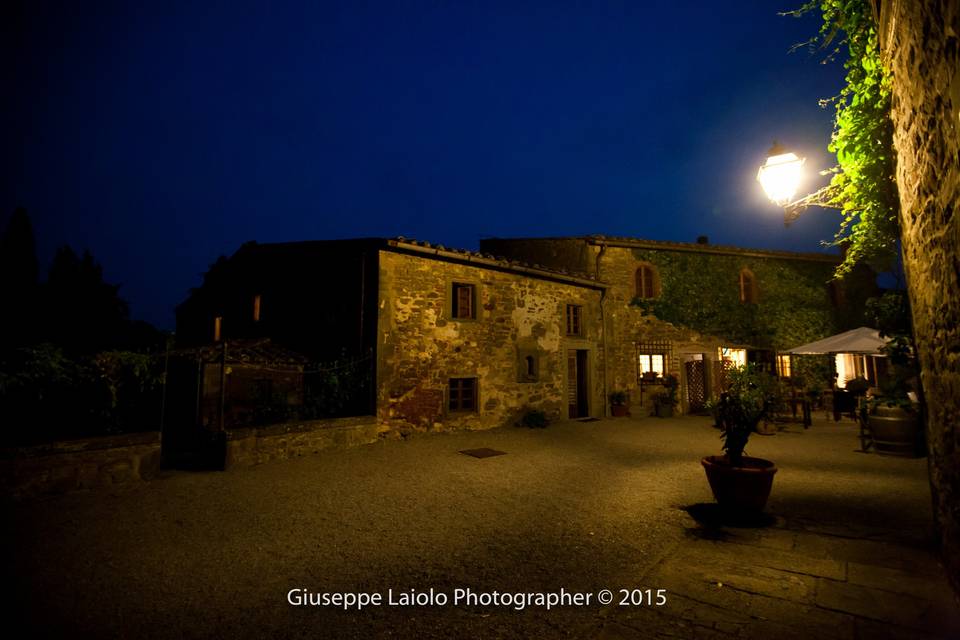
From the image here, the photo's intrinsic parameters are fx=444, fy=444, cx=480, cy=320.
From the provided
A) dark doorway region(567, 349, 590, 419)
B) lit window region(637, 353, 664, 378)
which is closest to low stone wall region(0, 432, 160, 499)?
dark doorway region(567, 349, 590, 419)

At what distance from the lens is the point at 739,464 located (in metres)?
4.80

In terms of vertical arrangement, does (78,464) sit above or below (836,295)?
below

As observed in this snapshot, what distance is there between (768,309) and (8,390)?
19.6 metres

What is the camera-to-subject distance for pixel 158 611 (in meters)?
3.02

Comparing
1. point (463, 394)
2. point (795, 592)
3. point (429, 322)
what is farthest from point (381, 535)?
point (463, 394)

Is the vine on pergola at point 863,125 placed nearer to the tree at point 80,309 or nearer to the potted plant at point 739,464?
the potted plant at point 739,464

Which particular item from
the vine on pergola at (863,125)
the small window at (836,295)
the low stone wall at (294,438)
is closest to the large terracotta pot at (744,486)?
the vine on pergola at (863,125)

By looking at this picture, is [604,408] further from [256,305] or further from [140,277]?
[140,277]

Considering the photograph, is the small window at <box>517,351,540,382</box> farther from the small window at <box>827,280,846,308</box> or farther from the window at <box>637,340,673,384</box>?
the small window at <box>827,280,846,308</box>

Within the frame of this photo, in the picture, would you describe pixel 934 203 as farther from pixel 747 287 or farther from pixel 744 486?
pixel 747 287

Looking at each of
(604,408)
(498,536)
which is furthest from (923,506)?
(604,408)

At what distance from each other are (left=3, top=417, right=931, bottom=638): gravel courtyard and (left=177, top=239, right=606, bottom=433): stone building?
2840mm

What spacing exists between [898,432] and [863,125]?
6071 millimetres

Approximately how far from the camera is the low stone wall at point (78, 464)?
525cm
